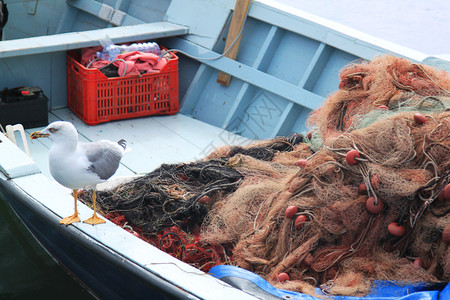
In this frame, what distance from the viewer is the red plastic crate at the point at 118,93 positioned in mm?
5043

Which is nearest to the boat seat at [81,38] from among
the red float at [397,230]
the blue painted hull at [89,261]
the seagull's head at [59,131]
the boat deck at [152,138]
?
the boat deck at [152,138]

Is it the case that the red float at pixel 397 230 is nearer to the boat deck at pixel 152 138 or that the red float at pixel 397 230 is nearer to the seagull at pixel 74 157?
the seagull at pixel 74 157

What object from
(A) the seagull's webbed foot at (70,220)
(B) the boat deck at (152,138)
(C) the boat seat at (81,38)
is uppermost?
(C) the boat seat at (81,38)

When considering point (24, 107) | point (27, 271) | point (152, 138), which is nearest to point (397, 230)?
point (27, 271)

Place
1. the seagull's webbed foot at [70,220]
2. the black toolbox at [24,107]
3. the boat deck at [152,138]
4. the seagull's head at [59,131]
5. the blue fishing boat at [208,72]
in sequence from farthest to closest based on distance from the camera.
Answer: the black toolbox at [24,107], the blue fishing boat at [208,72], the boat deck at [152,138], the seagull's webbed foot at [70,220], the seagull's head at [59,131]

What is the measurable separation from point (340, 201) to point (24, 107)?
319cm

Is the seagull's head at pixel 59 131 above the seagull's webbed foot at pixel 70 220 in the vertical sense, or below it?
above

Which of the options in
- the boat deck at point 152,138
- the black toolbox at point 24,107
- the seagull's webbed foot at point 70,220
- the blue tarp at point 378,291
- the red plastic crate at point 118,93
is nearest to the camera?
the blue tarp at point 378,291

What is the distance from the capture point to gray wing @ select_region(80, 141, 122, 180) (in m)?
2.68

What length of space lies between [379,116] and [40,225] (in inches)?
79.8

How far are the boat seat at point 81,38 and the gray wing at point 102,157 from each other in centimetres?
256

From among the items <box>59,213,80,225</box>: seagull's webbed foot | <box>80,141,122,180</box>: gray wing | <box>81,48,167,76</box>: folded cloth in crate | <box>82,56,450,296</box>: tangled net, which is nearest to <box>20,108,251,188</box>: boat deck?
<box>81,48,167,76</box>: folded cloth in crate

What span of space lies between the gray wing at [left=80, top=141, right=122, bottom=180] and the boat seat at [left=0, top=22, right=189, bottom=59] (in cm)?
256

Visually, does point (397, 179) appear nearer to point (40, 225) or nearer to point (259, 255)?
point (259, 255)
